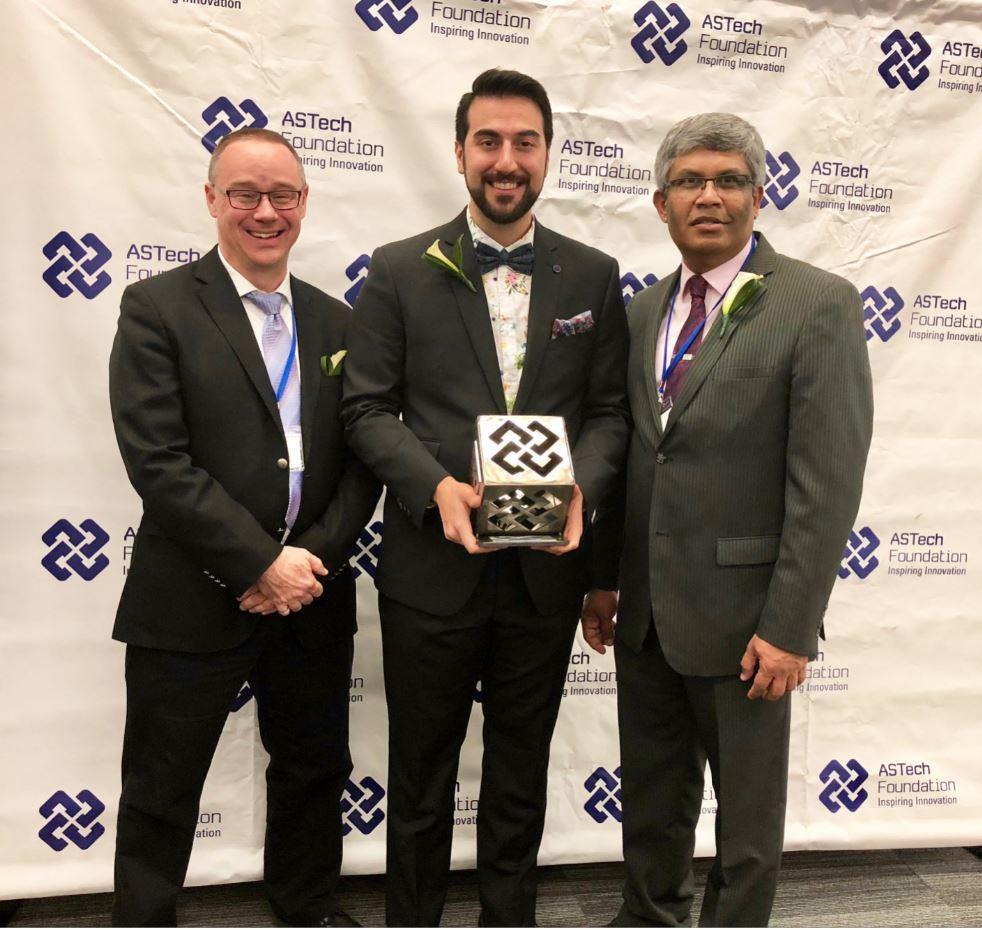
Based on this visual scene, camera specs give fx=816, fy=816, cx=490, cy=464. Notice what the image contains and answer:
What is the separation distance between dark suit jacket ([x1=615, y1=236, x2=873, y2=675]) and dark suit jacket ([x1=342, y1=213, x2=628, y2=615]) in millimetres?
191

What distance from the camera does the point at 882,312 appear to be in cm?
305

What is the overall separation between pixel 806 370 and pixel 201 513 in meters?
1.43

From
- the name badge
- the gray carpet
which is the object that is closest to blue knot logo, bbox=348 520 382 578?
the name badge

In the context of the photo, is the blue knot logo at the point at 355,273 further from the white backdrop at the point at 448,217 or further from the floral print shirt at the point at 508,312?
the floral print shirt at the point at 508,312

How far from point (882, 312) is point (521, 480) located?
202cm

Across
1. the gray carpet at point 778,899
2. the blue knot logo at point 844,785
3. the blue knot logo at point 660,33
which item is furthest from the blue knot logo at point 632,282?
the gray carpet at point 778,899

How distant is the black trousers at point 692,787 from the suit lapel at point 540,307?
723 mm

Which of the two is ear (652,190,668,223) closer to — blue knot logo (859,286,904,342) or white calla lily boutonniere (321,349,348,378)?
white calla lily boutonniere (321,349,348,378)

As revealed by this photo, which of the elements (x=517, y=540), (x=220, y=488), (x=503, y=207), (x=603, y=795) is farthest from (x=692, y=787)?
(x=503, y=207)

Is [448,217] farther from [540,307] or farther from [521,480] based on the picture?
[521,480]

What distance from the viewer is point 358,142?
8.93 ft

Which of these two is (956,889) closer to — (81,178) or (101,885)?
(101,885)

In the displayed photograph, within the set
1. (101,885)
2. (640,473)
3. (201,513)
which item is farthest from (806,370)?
(101,885)

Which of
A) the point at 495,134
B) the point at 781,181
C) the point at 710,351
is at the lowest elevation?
the point at 710,351
